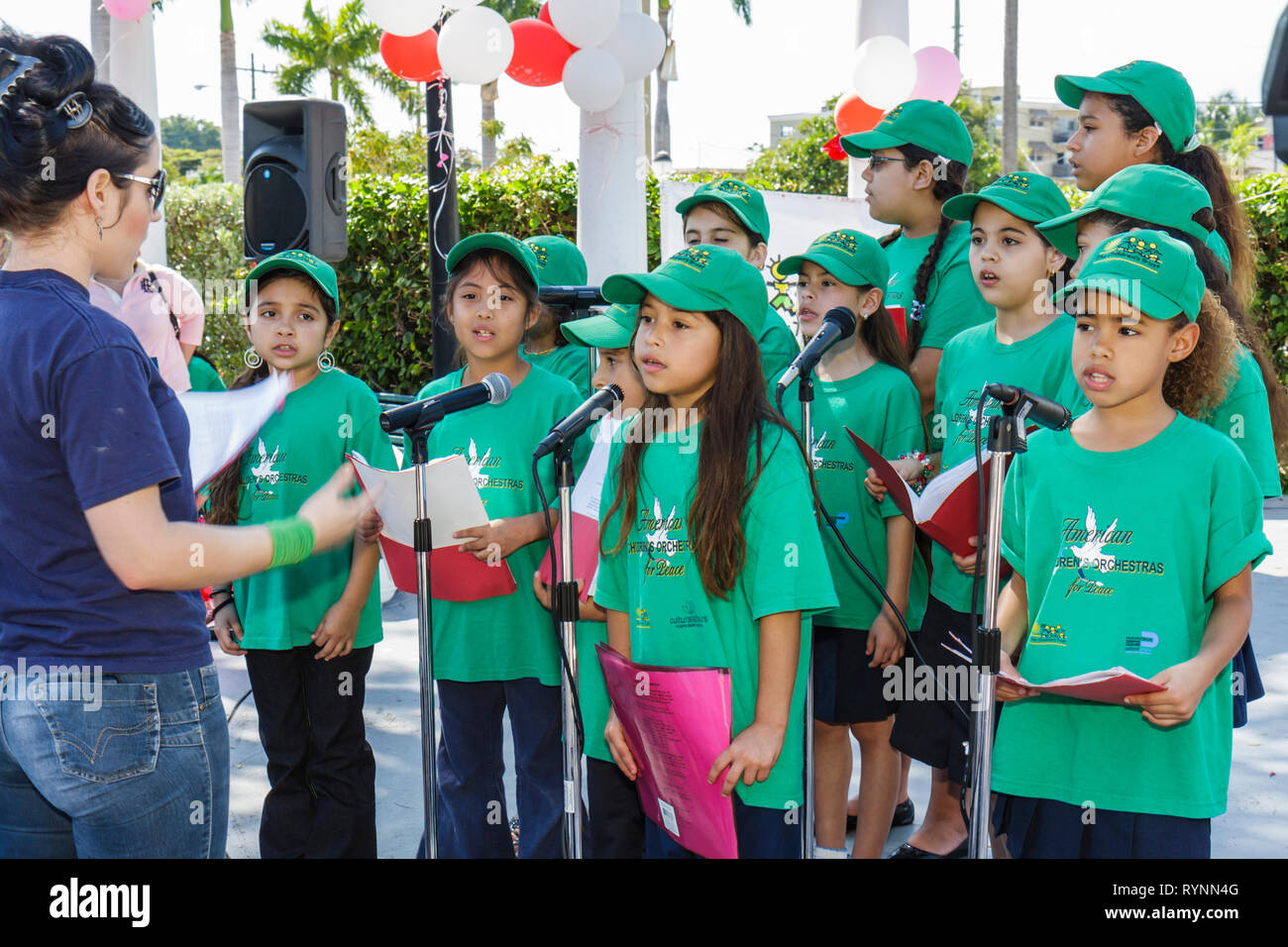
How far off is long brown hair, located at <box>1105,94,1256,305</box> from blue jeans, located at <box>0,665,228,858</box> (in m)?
2.86

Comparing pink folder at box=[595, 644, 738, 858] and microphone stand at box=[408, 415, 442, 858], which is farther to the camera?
microphone stand at box=[408, 415, 442, 858]

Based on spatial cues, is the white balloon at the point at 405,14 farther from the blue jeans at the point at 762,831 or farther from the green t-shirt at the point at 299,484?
the blue jeans at the point at 762,831

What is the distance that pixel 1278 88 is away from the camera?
1966 mm

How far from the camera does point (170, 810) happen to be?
1.80 meters

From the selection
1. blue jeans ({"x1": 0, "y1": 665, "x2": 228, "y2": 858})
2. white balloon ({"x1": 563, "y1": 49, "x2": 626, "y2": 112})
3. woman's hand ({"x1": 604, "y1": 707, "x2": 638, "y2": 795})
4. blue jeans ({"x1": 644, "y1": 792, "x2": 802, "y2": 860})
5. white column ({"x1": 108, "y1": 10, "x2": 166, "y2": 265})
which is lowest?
blue jeans ({"x1": 644, "y1": 792, "x2": 802, "y2": 860})

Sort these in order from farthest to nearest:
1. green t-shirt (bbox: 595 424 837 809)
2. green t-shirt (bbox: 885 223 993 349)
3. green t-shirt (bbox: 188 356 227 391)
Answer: green t-shirt (bbox: 188 356 227 391), green t-shirt (bbox: 885 223 993 349), green t-shirt (bbox: 595 424 837 809)

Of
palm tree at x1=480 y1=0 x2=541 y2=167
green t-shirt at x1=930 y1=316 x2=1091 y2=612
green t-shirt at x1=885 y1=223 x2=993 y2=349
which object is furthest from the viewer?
palm tree at x1=480 y1=0 x2=541 y2=167

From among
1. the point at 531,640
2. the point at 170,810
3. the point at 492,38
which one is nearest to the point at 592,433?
the point at 531,640

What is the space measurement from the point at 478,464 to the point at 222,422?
108 cm

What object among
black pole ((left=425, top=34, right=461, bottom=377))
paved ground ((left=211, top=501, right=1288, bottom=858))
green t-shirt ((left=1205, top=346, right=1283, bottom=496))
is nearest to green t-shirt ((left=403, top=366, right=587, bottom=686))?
paved ground ((left=211, top=501, right=1288, bottom=858))

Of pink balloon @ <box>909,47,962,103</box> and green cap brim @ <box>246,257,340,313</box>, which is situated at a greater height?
pink balloon @ <box>909,47,962,103</box>

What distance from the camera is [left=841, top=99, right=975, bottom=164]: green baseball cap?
3.84m

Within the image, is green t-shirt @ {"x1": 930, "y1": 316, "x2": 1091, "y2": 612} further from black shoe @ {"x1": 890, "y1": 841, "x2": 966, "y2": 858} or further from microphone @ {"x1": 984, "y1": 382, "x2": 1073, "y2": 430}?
black shoe @ {"x1": 890, "y1": 841, "x2": 966, "y2": 858}
